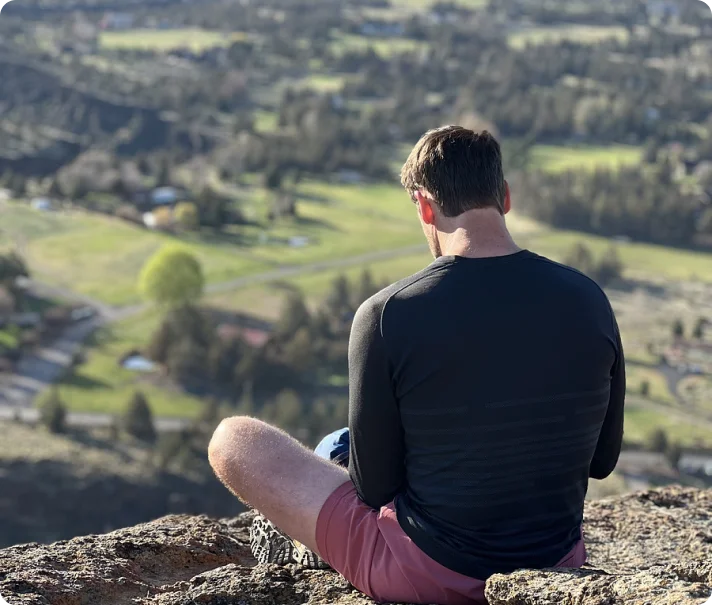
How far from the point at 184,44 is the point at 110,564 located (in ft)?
324

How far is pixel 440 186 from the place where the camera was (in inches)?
147

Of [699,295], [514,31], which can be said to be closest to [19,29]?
[514,31]

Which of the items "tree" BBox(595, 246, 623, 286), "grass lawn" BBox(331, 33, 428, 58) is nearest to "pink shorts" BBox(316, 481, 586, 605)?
"tree" BBox(595, 246, 623, 286)

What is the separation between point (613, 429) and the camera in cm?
415

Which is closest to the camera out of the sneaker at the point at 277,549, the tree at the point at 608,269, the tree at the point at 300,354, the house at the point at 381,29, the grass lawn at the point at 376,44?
the sneaker at the point at 277,549

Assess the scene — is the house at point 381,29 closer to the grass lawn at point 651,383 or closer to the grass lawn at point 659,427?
the grass lawn at point 651,383

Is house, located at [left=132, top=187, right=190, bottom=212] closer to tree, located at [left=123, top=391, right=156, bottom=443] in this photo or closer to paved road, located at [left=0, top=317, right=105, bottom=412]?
paved road, located at [left=0, top=317, right=105, bottom=412]

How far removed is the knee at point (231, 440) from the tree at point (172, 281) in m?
38.3

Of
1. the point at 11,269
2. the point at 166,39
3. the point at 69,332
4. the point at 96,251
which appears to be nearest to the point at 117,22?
the point at 166,39

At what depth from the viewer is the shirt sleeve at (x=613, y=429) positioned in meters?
4.02

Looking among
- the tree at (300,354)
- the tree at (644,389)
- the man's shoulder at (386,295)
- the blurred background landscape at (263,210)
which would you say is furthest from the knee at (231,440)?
the tree at (300,354)

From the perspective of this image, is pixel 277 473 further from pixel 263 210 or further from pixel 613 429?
pixel 263 210

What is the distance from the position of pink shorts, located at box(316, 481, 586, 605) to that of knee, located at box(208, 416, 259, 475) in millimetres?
398

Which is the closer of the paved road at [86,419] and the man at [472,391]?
the man at [472,391]
